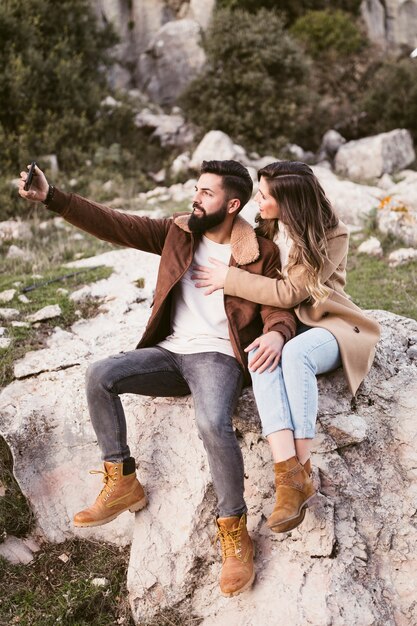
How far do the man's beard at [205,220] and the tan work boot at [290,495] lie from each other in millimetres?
1518

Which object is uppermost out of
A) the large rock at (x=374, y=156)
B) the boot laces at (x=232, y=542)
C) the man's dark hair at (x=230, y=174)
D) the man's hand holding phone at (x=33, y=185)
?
the man's hand holding phone at (x=33, y=185)

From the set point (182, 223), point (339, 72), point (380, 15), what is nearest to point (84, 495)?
point (182, 223)

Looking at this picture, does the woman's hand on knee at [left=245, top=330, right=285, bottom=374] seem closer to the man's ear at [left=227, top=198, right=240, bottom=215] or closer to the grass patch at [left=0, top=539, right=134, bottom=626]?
the man's ear at [left=227, top=198, right=240, bottom=215]

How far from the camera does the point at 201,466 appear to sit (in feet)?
11.4

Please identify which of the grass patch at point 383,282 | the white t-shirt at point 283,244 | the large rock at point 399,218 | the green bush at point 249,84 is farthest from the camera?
the green bush at point 249,84

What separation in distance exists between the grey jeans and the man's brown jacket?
0.58ft

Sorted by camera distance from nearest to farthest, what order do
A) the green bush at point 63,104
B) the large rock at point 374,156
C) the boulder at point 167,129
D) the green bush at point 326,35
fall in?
the green bush at point 63,104, the large rock at point 374,156, the boulder at point 167,129, the green bush at point 326,35

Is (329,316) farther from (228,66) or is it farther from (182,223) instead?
(228,66)

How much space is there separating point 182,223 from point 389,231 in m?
5.13

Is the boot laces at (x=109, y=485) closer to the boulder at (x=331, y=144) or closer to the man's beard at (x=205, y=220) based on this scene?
the man's beard at (x=205, y=220)

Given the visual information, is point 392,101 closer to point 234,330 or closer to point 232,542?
point 234,330

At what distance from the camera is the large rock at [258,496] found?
307 centimetres

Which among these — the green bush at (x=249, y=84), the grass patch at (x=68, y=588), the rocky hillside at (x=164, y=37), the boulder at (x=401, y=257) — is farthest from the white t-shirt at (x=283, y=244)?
the rocky hillside at (x=164, y=37)

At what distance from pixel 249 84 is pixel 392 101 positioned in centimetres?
402
